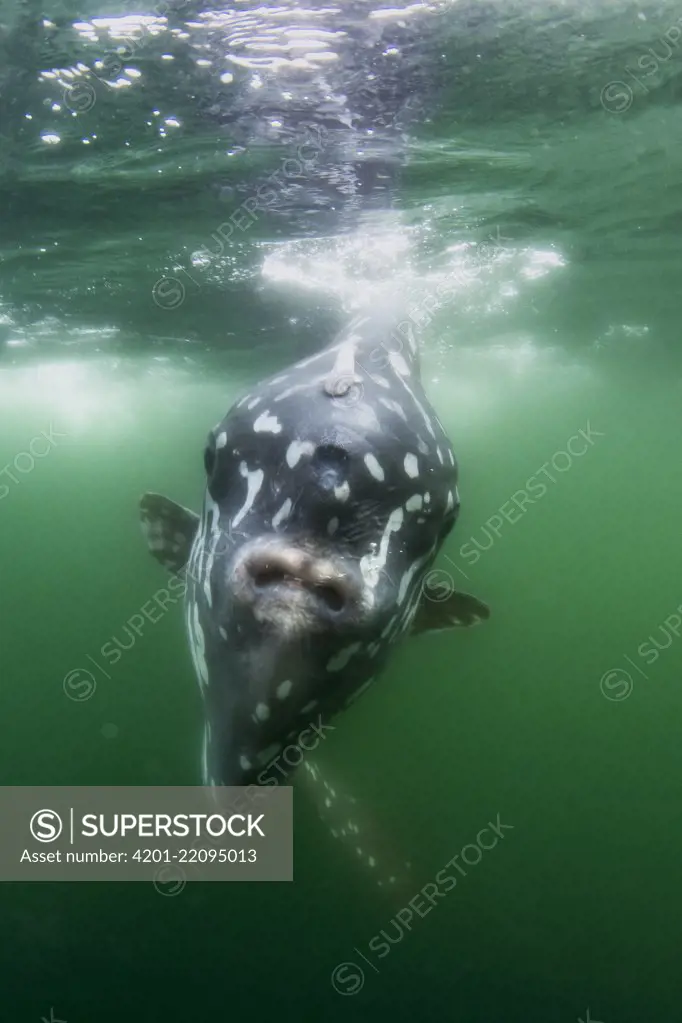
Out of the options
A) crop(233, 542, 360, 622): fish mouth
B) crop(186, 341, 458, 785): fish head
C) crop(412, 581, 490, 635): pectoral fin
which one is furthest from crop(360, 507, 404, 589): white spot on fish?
crop(412, 581, 490, 635): pectoral fin

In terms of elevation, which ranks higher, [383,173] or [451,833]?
[383,173]

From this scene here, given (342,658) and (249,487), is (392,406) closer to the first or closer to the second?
(249,487)

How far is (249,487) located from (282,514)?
0.83ft

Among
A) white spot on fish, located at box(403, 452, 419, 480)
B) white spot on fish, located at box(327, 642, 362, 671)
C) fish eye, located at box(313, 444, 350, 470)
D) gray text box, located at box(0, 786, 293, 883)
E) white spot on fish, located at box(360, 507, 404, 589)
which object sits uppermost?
fish eye, located at box(313, 444, 350, 470)

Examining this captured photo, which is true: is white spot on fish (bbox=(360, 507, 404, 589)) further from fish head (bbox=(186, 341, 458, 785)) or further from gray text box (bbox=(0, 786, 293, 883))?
Answer: gray text box (bbox=(0, 786, 293, 883))

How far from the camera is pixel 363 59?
6363 mm

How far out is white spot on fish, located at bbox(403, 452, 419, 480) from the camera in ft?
9.87

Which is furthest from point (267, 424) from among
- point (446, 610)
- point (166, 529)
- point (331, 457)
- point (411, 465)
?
point (446, 610)

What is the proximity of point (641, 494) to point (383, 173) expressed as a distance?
1713cm

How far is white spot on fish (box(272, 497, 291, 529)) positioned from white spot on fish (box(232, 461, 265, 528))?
0.14 metres

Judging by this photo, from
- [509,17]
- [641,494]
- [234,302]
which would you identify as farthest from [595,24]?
[641,494]

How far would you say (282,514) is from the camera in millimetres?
2646

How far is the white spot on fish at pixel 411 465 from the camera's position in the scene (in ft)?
9.87

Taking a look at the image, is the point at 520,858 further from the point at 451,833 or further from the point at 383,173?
the point at 383,173
